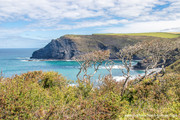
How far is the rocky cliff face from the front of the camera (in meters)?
126

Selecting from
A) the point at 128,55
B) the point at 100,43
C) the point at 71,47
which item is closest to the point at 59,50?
the point at 71,47

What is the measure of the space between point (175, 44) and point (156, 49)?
551 centimetres

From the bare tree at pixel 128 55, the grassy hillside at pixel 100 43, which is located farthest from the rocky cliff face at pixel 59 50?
the bare tree at pixel 128 55

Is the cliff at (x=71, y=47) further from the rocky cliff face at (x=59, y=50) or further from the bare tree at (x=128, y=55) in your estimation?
the bare tree at (x=128, y=55)

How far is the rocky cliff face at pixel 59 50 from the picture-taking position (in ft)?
414

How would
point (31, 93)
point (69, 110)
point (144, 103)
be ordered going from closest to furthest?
point (69, 110)
point (31, 93)
point (144, 103)

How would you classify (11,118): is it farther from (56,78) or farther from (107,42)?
(107,42)

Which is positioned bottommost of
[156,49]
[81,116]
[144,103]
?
[144,103]

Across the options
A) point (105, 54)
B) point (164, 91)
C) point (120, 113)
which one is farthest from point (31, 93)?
point (105, 54)

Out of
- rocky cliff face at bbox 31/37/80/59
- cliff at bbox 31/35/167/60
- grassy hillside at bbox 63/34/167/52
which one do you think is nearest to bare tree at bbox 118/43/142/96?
cliff at bbox 31/35/167/60

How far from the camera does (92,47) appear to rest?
134500 millimetres

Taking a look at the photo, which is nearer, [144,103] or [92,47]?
[144,103]

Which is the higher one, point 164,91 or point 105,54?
point 105,54

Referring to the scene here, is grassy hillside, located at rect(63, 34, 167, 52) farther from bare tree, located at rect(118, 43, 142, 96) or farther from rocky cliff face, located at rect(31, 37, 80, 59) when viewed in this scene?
bare tree, located at rect(118, 43, 142, 96)
